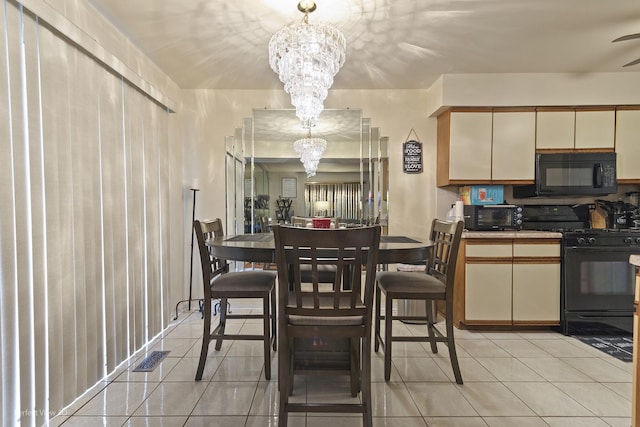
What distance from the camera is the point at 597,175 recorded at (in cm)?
302

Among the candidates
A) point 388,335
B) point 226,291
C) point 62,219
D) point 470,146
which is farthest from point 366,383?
point 470,146

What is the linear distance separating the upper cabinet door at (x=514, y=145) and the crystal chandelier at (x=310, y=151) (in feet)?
5.61

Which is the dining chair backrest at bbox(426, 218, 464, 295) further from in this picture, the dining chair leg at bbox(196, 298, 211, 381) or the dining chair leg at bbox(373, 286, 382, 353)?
the dining chair leg at bbox(196, 298, 211, 381)

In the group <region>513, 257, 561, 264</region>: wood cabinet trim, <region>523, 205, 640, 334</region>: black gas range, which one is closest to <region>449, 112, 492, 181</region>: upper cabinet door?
<region>513, 257, 561, 264</region>: wood cabinet trim

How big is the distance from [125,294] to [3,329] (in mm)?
963

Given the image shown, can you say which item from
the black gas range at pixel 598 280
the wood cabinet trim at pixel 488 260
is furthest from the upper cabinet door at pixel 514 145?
the wood cabinet trim at pixel 488 260

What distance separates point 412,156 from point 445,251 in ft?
5.01

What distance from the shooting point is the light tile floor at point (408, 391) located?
166 centimetres

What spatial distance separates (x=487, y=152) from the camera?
3.14 m

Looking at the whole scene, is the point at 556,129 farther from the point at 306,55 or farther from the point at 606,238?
the point at 306,55

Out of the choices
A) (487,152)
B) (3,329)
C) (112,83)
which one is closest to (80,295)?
(3,329)

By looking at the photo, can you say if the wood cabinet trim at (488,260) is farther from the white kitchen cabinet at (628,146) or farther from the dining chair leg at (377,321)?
the white kitchen cabinet at (628,146)

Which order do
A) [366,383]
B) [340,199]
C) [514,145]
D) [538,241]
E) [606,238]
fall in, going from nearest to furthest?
[366,383] < [606,238] < [538,241] < [514,145] < [340,199]

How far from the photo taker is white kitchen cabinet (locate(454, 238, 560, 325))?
290cm
